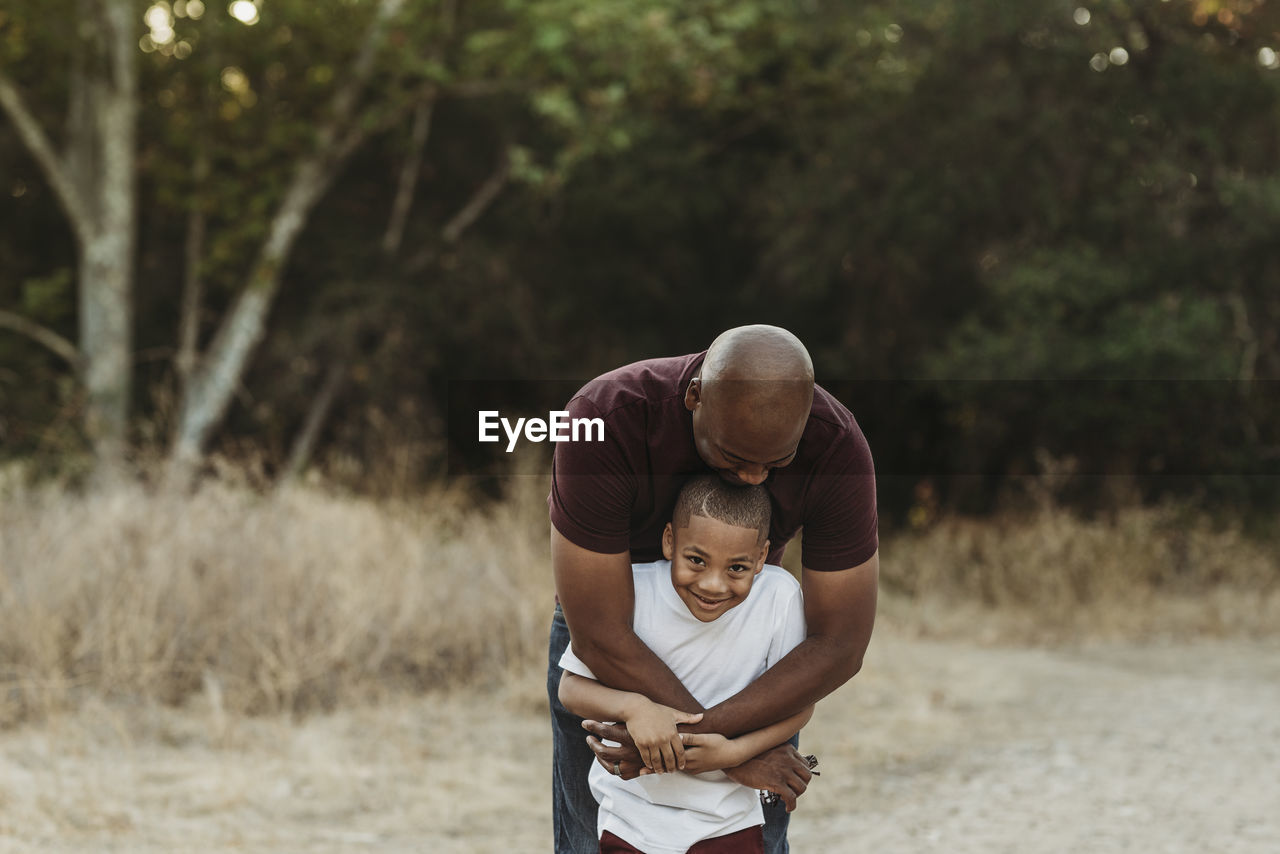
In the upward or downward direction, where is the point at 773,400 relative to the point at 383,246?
downward

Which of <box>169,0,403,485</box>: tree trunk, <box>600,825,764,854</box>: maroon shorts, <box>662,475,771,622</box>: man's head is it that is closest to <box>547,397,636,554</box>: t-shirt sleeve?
<box>662,475,771,622</box>: man's head

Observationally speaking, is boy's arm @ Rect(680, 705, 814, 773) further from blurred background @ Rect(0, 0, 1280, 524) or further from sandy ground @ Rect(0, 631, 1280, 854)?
blurred background @ Rect(0, 0, 1280, 524)

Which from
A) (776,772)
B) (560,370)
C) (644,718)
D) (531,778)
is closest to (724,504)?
(644,718)

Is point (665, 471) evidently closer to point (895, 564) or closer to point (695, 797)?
point (695, 797)

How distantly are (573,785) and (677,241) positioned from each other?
1220 centimetres

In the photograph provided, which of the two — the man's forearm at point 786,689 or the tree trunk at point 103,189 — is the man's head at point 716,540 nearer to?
the man's forearm at point 786,689

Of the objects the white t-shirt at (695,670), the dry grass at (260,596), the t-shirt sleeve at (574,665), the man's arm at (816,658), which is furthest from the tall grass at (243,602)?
the man's arm at (816,658)

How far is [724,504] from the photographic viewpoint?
2.51 metres

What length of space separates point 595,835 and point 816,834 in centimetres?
223

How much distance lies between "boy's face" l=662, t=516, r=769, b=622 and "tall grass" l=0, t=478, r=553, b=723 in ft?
12.1

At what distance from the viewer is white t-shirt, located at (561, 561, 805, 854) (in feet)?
8.50

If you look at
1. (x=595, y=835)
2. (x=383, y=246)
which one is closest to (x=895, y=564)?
(x=383, y=246)

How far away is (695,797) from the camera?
8.49ft

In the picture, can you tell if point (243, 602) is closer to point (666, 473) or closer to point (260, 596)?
point (260, 596)
